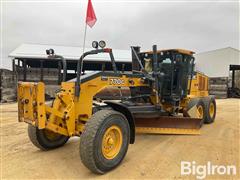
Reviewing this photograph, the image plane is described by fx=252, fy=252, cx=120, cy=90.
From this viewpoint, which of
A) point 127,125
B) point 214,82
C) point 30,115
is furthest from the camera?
point 214,82

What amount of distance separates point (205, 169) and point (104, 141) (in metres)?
1.76

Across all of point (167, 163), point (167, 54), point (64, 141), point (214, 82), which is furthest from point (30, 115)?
point (214, 82)

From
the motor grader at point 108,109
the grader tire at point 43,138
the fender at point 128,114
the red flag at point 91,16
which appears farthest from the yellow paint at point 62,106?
the red flag at point 91,16

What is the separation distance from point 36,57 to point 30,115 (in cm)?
1707

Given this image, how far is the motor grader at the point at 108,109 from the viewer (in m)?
3.96

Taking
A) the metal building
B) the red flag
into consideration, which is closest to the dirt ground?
the red flag

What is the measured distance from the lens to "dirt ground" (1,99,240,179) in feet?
13.1

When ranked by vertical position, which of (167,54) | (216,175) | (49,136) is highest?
(167,54)

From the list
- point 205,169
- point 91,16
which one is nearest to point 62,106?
point 91,16

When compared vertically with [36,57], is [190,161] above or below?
below

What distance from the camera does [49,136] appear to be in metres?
5.15

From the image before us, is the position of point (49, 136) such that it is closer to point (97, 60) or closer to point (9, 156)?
point (9, 156)

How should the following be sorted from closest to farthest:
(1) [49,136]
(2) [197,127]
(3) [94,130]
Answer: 1. (3) [94,130]
2. (1) [49,136]
3. (2) [197,127]

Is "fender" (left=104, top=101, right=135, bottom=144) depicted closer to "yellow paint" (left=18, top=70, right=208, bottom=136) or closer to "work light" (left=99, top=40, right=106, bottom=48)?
"yellow paint" (left=18, top=70, right=208, bottom=136)
